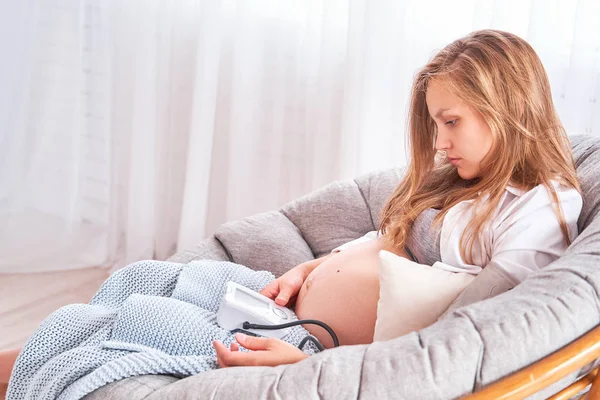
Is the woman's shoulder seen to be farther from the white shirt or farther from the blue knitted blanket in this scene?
the blue knitted blanket

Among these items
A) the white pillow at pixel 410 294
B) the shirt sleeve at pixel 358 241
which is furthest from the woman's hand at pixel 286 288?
the white pillow at pixel 410 294

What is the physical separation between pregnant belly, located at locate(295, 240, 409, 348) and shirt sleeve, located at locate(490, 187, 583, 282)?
25cm

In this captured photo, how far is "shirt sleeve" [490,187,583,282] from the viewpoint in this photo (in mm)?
1162

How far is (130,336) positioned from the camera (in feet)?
4.06

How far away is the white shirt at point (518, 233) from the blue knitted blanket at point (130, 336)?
316 mm

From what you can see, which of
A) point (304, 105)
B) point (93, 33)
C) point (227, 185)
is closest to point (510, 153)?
point (304, 105)

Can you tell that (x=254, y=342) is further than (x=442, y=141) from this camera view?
No

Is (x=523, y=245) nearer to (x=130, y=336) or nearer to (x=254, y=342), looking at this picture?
(x=254, y=342)

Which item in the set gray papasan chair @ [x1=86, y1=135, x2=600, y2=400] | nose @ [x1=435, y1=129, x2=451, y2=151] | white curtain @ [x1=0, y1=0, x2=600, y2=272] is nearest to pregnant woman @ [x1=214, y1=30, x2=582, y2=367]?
nose @ [x1=435, y1=129, x2=451, y2=151]

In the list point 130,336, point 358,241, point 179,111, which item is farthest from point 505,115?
point 179,111

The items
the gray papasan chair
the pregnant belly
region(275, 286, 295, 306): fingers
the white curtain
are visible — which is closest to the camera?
the gray papasan chair

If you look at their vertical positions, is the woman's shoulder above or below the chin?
below

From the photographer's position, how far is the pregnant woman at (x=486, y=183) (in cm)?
121

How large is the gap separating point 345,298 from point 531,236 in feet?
1.18
